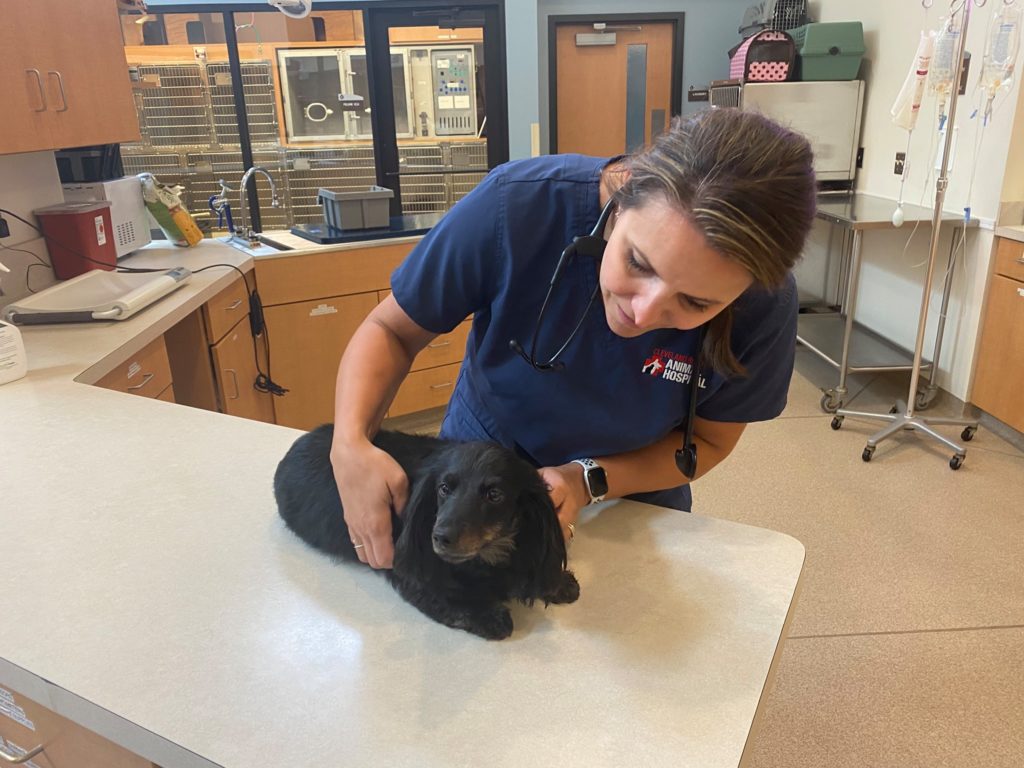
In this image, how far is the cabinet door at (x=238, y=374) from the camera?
8.54 ft

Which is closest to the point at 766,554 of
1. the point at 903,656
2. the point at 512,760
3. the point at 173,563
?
the point at 512,760

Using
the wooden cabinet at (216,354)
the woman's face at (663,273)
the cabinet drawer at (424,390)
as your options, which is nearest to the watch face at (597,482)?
the woman's face at (663,273)

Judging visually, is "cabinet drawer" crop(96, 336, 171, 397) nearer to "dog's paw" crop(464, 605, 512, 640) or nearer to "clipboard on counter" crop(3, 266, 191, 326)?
"clipboard on counter" crop(3, 266, 191, 326)

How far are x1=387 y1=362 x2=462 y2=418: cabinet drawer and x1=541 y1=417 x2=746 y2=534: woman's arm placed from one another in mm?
2349

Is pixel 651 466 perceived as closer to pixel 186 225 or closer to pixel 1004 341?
pixel 186 225

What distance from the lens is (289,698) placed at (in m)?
0.68

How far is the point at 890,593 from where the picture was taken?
2195 millimetres

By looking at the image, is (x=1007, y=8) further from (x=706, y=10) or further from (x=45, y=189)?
(x=45, y=189)

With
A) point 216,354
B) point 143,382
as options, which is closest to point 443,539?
point 143,382

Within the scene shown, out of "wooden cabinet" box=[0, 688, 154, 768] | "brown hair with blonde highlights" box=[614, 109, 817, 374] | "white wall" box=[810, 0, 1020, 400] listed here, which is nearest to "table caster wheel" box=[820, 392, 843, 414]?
"white wall" box=[810, 0, 1020, 400]

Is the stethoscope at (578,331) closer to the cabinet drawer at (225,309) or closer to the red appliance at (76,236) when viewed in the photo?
the cabinet drawer at (225,309)

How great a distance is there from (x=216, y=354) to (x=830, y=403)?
277cm

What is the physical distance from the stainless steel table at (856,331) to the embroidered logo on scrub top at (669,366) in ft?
8.11

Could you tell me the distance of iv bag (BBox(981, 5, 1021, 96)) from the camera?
9.55 ft
